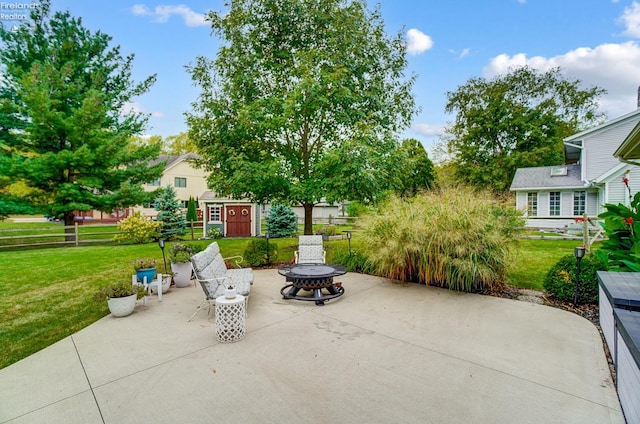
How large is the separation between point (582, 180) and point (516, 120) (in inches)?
395

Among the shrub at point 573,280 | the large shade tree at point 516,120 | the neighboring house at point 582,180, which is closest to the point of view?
the shrub at point 573,280

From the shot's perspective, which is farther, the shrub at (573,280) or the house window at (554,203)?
the house window at (554,203)

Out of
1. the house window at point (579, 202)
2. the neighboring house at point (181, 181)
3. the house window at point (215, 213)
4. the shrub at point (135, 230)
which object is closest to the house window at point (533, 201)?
the house window at point (579, 202)

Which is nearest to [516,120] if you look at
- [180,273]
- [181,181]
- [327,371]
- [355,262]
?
[355,262]

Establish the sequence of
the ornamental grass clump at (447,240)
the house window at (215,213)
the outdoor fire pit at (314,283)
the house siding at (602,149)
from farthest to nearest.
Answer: the house window at (215,213), the house siding at (602,149), the ornamental grass clump at (447,240), the outdoor fire pit at (314,283)

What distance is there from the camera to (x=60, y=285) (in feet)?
21.8

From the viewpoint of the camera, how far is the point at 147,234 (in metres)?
14.5

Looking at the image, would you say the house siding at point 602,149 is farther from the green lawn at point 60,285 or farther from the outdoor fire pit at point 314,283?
the outdoor fire pit at point 314,283

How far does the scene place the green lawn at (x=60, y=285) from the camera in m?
4.09

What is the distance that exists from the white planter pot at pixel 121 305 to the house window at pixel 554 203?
2019 cm

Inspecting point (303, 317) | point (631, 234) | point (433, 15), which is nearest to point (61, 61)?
point (433, 15)

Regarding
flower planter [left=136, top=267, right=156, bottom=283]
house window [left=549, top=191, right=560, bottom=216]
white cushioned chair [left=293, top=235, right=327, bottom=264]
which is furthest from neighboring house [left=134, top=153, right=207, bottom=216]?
house window [left=549, top=191, right=560, bottom=216]

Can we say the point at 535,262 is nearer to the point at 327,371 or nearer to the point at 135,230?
the point at 327,371

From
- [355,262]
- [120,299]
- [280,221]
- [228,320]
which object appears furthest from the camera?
[280,221]
